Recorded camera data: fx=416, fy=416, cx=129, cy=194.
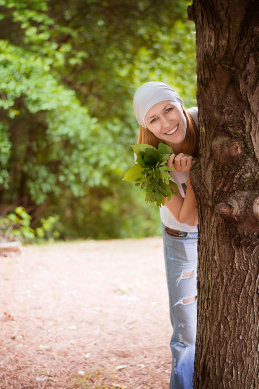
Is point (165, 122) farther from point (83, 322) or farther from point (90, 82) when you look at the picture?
point (90, 82)

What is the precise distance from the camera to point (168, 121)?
2.28 meters

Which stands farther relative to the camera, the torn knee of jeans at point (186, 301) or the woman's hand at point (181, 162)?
the torn knee of jeans at point (186, 301)

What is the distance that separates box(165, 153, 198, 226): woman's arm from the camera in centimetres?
221

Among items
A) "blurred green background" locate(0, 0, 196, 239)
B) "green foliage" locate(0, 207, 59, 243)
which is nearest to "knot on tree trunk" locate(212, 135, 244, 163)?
"blurred green background" locate(0, 0, 196, 239)

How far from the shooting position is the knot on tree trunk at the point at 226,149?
194 cm

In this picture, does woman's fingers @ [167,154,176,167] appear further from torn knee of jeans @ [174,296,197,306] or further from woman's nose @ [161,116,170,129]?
torn knee of jeans @ [174,296,197,306]

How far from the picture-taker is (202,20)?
2.01 meters

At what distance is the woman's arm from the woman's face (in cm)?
14

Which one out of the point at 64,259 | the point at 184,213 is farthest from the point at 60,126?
the point at 184,213

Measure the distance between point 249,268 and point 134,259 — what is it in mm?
5272

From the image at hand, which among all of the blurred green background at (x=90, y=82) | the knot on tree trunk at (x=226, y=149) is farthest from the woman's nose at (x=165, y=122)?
the blurred green background at (x=90, y=82)

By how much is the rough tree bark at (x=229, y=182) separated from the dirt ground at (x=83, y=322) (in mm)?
1219

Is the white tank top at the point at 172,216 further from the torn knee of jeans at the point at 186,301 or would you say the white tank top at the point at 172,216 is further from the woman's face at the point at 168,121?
the torn knee of jeans at the point at 186,301

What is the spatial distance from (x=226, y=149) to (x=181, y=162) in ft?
1.02
